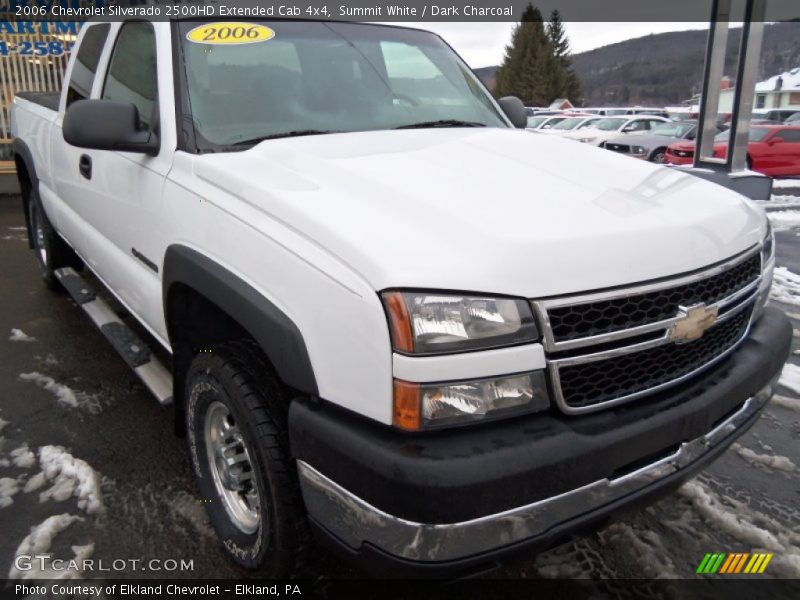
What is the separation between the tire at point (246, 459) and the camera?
1930mm

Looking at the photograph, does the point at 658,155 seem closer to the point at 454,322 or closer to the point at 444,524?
the point at 454,322

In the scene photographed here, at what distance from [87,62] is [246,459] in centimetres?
282

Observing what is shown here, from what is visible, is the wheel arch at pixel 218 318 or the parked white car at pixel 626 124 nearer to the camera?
the wheel arch at pixel 218 318

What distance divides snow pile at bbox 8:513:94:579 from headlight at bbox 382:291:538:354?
1.65 metres

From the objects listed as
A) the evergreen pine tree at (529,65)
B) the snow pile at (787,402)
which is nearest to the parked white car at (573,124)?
the snow pile at (787,402)

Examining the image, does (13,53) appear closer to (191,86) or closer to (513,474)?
(191,86)

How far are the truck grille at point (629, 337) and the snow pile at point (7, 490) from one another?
2338mm

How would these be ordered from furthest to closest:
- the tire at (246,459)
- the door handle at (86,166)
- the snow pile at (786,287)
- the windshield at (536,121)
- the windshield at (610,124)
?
1. the windshield at (536,121)
2. the windshield at (610,124)
3. the snow pile at (786,287)
4. the door handle at (86,166)
5. the tire at (246,459)

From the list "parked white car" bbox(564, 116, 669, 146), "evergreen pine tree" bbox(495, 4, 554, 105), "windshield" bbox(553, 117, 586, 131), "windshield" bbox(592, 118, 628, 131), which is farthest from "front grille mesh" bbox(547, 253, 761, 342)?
"evergreen pine tree" bbox(495, 4, 554, 105)

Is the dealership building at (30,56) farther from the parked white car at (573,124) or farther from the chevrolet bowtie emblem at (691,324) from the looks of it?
the parked white car at (573,124)

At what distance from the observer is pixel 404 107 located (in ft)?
9.80

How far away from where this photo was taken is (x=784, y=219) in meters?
9.50

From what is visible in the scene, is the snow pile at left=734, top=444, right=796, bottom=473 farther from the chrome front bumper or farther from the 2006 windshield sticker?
the 2006 windshield sticker

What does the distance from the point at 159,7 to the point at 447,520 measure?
110 inches
